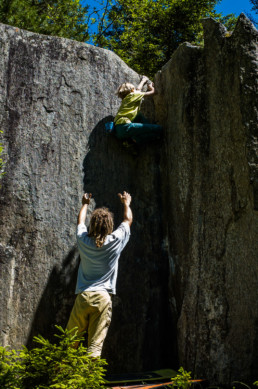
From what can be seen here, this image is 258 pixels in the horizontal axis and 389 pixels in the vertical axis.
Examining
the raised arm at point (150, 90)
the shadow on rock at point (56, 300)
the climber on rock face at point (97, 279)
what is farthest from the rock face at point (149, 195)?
the climber on rock face at point (97, 279)

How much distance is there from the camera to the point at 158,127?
245 inches

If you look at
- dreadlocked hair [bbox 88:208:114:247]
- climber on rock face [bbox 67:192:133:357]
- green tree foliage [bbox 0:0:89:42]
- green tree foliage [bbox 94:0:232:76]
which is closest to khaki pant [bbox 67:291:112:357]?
climber on rock face [bbox 67:192:133:357]

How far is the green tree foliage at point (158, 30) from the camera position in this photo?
13883 mm

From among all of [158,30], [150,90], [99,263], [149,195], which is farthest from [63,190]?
[158,30]

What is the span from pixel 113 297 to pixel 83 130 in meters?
2.24

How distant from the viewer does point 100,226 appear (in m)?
4.70

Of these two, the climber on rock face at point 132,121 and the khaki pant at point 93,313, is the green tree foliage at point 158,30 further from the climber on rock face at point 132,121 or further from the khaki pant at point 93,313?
the khaki pant at point 93,313

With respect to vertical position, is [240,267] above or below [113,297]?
above

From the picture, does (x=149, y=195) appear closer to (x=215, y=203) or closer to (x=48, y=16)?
(x=215, y=203)

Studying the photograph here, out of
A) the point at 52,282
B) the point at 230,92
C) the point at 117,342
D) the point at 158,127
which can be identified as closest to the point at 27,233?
the point at 52,282

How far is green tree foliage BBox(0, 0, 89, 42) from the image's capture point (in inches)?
372

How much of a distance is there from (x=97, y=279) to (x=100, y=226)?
551 millimetres

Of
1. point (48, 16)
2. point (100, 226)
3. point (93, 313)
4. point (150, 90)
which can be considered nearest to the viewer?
point (93, 313)

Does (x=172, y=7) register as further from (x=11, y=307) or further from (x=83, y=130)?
(x=11, y=307)
